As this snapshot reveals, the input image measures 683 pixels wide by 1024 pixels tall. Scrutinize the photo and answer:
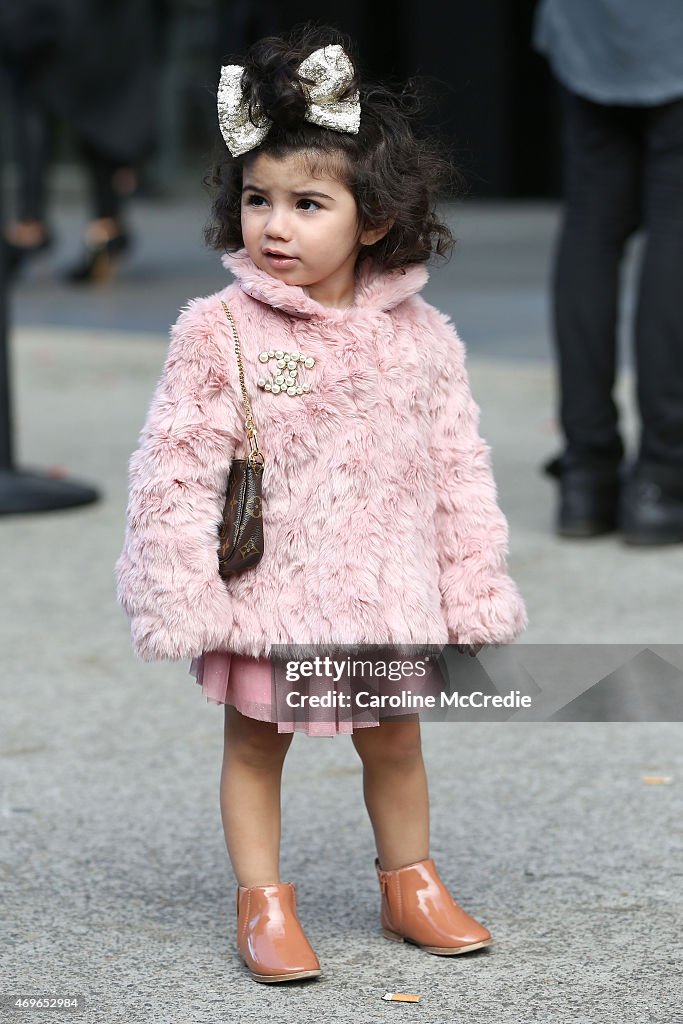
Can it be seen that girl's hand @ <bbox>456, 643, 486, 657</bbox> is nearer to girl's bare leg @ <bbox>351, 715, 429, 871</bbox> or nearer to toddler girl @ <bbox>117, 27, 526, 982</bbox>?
toddler girl @ <bbox>117, 27, 526, 982</bbox>

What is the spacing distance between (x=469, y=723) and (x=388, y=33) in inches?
613

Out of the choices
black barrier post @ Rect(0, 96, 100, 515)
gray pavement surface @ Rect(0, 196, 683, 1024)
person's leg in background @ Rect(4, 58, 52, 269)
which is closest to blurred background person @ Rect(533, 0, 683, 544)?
gray pavement surface @ Rect(0, 196, 683, 1024)

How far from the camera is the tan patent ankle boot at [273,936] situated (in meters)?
2.60

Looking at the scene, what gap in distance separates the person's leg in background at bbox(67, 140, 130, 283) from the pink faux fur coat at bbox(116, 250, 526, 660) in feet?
26.9

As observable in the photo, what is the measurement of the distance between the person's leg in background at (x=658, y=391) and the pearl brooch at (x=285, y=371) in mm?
2582

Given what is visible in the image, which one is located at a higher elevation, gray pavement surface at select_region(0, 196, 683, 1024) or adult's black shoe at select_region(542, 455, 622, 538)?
adult's black shoe at select_region(542, 455, 622, 538)

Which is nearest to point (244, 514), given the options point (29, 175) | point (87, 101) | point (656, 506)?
point (656, 506)

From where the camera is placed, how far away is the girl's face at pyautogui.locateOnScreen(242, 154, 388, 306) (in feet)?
8.61

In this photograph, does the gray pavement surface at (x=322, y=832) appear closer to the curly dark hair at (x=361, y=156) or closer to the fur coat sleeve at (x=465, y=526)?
the fur coat sleeve at (x=465, y=526)

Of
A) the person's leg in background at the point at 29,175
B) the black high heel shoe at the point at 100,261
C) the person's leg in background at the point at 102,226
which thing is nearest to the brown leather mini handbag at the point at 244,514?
the person's leg in background at the point at 29,175

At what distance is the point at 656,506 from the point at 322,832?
83.5 inches

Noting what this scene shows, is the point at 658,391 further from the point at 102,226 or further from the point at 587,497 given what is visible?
the point at 102,226

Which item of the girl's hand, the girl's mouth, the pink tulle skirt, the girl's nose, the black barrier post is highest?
the black barrier post

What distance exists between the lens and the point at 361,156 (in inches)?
104
